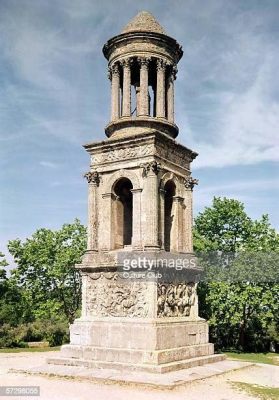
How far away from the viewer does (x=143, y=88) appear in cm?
1741

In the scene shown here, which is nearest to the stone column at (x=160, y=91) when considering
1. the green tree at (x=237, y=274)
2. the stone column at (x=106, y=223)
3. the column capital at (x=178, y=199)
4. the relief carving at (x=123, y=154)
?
the relief carving at (x=123, y=154)

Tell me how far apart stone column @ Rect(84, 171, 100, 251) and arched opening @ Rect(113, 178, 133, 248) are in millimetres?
677

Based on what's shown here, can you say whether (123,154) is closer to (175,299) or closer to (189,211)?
(189,211)

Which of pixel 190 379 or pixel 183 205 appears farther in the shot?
pixel 183 205

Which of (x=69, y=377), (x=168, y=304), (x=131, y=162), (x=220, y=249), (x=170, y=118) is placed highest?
(x=170, y=118)

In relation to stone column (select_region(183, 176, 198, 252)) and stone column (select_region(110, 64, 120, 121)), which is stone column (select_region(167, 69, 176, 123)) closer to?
stone column (select_region(110, 64, 120, 121))

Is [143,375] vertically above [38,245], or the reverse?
[38,245]

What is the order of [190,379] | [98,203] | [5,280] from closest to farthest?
[190,379] < [98,203] < [5,280]

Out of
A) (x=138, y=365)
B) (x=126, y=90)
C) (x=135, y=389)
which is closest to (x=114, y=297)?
(x=138, y=365)

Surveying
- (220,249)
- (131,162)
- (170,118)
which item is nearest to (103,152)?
(131,162)

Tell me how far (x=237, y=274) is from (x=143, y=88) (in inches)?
455

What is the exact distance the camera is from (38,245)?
32.1 meters

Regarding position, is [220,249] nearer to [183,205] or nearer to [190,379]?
[183,205]

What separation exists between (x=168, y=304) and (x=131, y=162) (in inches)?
190
